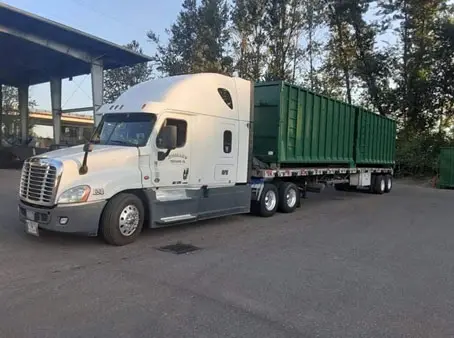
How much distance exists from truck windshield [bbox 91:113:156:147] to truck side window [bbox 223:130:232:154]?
6.93ft

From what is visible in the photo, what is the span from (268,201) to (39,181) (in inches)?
232

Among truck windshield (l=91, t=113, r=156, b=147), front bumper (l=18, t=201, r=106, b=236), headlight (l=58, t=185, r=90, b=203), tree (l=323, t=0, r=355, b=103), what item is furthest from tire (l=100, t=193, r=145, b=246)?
tree (l=323, t=0, r=355, b=103)

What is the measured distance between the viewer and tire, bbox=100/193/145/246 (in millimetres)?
7297

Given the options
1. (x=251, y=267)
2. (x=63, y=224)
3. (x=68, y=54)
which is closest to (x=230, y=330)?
(x=251, y=267)

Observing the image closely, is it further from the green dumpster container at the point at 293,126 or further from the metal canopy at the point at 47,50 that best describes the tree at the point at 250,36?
the green dumpster container at the point at 293,126

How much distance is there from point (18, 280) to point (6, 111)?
47.8 metres

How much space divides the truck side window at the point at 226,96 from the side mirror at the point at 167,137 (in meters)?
2.06

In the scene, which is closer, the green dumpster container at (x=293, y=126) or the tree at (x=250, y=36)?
the green dumpster container at (x=293, y=126)

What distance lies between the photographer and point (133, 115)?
8.40 metres

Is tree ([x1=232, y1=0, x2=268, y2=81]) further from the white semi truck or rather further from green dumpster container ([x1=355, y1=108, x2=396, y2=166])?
the white semi truck

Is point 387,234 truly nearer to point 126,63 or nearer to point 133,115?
point 133,115

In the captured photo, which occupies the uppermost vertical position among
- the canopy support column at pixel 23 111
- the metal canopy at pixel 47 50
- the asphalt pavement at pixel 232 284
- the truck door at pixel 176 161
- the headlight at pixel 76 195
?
the metal canopy at pixel 47 50

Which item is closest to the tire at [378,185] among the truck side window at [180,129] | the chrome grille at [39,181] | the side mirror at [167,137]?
the truck side window at [180,129]

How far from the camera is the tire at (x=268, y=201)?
11125 millimetres
